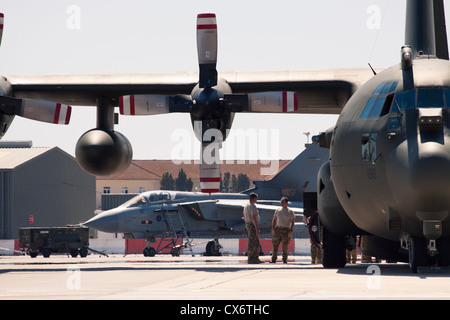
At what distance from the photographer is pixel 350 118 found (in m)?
14.0

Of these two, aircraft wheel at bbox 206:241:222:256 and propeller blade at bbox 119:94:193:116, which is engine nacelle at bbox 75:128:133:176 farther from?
aircraft wheel at bbox 206:241:222:256

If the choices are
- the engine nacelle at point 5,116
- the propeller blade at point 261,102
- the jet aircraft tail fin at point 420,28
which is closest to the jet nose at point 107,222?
the engine nacelle at point 5,116

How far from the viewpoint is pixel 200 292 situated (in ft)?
31.9

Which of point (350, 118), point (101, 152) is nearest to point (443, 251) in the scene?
point (350, 118)

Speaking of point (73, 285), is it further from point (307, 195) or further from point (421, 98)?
point (307, 195)

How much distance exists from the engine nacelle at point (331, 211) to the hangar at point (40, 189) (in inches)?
1909

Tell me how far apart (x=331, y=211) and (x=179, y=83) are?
652 cm

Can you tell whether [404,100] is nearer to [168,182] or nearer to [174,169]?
[168,182]

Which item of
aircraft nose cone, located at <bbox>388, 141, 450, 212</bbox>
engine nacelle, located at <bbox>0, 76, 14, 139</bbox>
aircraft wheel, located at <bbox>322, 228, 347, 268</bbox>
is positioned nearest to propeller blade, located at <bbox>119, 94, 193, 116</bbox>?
engine nacelle, located at <bbox>0, 76, 14, 139</bbox>

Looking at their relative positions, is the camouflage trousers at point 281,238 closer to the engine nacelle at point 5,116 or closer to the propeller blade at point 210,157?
the propeller blade at point 210,157

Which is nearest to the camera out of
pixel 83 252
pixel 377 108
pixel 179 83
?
pixel 377 108

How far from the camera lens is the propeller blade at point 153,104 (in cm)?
1784

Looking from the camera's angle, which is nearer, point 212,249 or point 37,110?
point 37,110

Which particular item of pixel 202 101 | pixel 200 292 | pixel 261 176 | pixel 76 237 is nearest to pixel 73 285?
pixel 200 292
